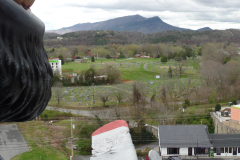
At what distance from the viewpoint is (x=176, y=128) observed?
65.1 feet

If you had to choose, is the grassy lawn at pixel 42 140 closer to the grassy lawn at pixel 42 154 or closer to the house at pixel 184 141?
the grassy lawn at pixel 42 154

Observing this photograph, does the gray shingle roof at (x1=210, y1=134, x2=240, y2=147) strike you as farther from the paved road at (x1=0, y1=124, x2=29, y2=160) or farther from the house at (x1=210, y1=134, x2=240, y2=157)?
the paved road at (x1=0, y1=124, x2=29, y2=160)

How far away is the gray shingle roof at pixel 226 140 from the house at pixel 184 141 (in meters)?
0.63

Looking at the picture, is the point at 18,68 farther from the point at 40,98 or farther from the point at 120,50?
the point at 120,50

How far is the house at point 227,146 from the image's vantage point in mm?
18500

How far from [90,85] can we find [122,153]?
2943 cm

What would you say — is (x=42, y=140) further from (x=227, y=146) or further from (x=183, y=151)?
(x=227, y=146)

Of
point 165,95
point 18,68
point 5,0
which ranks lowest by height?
point 165,95

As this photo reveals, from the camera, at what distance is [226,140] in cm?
1916

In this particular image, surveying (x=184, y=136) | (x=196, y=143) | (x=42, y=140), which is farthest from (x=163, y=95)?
(x=42, y=140)

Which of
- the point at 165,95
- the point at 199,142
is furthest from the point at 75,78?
the point at 199,142

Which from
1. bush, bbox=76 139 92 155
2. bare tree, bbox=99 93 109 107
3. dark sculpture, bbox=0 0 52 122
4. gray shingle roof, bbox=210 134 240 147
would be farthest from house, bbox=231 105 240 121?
dark sculpture, bbox=0 0 52 122

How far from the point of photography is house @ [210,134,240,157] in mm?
18500

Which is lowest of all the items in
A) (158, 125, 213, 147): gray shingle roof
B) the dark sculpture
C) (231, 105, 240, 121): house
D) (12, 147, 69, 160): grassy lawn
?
(12, 147, 69, 160): grassy lawn
